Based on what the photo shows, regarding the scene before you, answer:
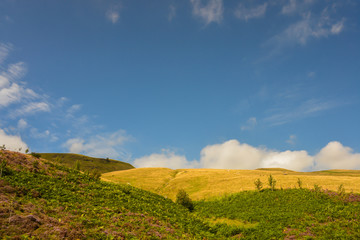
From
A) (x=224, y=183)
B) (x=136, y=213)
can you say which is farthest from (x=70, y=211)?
(x=224, y=183)

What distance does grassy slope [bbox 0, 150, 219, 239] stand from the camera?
21.2 m

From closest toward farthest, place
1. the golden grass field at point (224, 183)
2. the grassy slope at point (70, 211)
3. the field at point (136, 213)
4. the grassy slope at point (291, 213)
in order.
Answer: the grassy slope at point (70, 211), the field at point (136, 213), the grassy slope at point (291, 213), the golden grass field at point (224, 183)

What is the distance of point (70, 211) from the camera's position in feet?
88.0

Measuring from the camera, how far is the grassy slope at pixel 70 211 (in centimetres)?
2125

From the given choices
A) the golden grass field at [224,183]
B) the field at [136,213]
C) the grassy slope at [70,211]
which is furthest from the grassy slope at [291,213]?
the grassy slope at [70,211]

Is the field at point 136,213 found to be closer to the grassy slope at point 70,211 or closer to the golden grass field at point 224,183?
the grassy slope at point 70,211

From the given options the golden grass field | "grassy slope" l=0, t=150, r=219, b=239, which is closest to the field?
"grassy slope" l=0, t=150, r=219, b=239

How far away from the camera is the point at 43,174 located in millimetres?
38281

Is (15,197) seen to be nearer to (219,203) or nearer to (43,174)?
(43,174)

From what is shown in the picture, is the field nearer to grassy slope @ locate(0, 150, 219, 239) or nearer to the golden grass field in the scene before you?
grassy slope @ locate(0, 150, 219, 239)

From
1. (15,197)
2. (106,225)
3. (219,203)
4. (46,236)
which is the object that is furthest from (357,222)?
(15,197)

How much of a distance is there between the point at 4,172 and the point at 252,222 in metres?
42.8

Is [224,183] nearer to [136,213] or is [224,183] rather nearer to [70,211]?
[136,213]

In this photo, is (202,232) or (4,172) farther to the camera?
(202,232)
